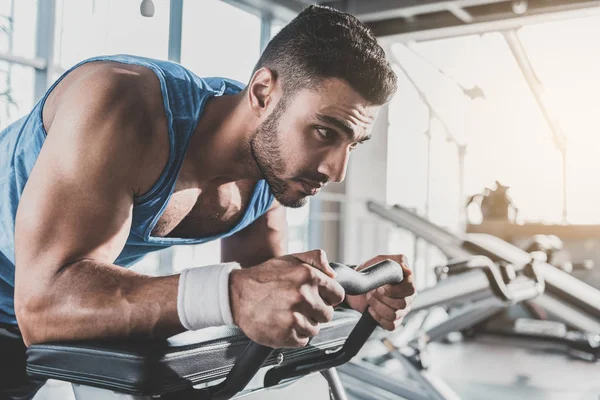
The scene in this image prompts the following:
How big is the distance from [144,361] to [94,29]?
2658 millimetres

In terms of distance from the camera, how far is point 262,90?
1062mm

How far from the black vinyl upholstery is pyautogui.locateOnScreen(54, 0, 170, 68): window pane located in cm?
242

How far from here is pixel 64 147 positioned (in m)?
0.78

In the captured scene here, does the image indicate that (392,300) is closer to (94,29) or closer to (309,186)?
(309,186)

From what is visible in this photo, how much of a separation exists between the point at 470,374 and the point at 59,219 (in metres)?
2.61

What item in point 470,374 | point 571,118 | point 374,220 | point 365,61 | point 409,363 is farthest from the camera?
point 374,220

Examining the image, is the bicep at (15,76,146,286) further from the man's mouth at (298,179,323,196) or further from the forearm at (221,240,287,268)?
the forearm at (221,240,287,268)

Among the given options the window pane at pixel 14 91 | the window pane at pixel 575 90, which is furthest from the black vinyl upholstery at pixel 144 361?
the window pane at pixel 575 90

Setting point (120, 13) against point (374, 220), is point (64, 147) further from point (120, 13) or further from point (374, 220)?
point (374, 220)

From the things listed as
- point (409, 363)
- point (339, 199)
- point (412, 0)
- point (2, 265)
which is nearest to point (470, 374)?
point (409, 363)

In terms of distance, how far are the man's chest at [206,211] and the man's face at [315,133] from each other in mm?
151

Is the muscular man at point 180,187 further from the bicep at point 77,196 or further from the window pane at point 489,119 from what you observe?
the window pane at point 489,119

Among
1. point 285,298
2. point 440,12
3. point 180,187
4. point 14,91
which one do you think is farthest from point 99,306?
point 440,12

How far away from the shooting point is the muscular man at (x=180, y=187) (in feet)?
2.10
